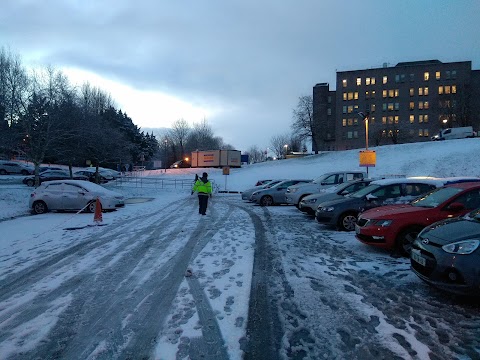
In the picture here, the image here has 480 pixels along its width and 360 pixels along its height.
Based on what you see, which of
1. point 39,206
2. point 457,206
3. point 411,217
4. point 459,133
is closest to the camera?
point 457,206

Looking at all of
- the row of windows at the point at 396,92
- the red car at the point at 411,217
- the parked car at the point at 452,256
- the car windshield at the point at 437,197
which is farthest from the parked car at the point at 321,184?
the row of windows at the point at 396,92

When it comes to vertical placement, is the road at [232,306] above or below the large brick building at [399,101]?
below

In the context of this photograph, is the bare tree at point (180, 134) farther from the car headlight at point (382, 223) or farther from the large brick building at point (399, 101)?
the car headlight at point (382, 223)

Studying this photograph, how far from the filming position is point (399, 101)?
8225cm

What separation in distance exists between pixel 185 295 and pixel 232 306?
81 cm

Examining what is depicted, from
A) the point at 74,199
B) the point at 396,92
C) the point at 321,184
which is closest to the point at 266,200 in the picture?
the point at 321,184

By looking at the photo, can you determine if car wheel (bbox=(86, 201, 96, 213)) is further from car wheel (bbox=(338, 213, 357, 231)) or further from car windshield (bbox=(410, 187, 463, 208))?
→ car windshield (bbox=(410, 187, 463, 208))

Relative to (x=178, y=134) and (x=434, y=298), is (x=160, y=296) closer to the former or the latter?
(x=434, y=298)

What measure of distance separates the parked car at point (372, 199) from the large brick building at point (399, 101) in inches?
2591

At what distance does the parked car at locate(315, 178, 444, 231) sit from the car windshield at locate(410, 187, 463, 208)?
202 cm

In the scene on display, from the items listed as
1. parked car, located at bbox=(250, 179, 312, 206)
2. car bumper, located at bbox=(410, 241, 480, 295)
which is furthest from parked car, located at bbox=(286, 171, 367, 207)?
car bumper, located at bbox=(410, 241, 480, 295)

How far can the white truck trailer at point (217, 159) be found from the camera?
2234 inches

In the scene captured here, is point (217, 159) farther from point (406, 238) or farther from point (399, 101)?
point (406, 238)

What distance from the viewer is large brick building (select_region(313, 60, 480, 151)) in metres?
76.2
